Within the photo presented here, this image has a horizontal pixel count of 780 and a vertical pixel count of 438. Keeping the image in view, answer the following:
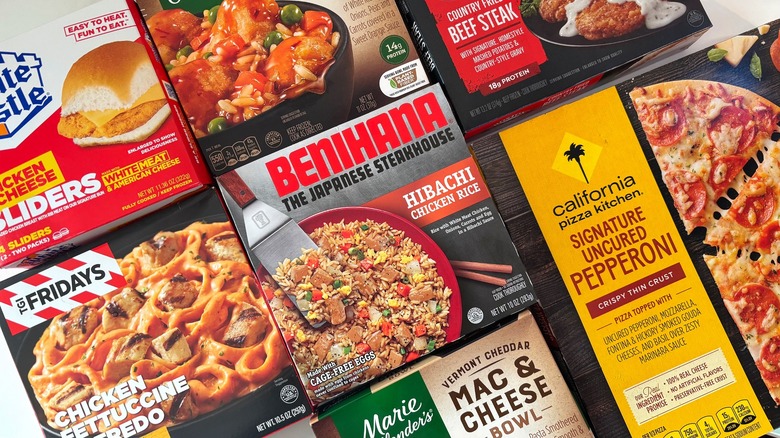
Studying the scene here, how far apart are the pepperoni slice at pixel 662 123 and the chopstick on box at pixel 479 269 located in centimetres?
60

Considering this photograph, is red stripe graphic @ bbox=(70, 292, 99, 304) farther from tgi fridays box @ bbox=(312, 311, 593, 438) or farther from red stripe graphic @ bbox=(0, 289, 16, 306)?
tgi fridays box @ bbox=(312, 311, 593, 438)

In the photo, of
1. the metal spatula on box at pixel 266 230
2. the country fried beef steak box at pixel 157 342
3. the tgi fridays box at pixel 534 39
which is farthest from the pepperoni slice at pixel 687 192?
the country fried beef steak box at pixel 157 342

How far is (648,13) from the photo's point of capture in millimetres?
1741

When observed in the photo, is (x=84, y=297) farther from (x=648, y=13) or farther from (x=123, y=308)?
(x=648, y=13)

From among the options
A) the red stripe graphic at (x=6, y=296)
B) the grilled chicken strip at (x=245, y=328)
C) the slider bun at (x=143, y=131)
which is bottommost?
the grilled chicken strip at (x=245, y=328)

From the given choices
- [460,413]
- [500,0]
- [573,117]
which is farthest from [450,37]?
[460,413]

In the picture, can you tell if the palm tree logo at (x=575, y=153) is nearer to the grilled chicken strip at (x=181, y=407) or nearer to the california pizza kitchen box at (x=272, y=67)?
the california pizza kitchen box at (x=272, y=67)

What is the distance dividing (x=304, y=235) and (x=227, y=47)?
629 mm

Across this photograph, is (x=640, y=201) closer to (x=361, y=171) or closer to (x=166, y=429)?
(x=361, y=171)

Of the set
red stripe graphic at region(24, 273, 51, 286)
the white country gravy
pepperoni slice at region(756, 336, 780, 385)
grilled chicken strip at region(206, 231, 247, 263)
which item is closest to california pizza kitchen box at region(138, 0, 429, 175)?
grilled chicken strip at region(206, 231, 247, 263)

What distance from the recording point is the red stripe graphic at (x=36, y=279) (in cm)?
164

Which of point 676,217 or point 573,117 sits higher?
point 573,117

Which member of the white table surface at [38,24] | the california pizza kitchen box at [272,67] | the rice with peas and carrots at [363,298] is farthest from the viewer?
the white table surface at [38,24]

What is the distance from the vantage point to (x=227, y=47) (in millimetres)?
1715
